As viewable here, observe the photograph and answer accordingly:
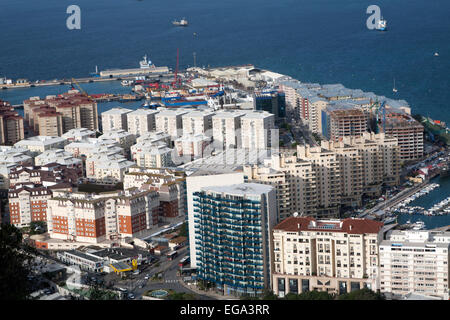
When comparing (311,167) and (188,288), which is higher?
(311,167)

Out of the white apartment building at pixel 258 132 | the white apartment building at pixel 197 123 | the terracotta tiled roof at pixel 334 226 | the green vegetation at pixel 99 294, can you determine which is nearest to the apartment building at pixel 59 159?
the white apartment building at pixel 197 123

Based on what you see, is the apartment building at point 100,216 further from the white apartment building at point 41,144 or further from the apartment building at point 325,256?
the white apartment building at point 41,144

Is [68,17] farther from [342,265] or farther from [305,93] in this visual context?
[342,265]

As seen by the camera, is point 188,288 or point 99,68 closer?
point 188,288

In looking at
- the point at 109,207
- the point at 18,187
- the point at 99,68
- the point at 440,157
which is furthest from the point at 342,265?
the point at 99,68

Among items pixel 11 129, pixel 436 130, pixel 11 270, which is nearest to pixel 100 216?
pixel 11 270

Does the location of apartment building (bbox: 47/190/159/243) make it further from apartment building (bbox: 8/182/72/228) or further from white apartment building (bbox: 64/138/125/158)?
white apartment building (bbox: 64/138/125/158)
